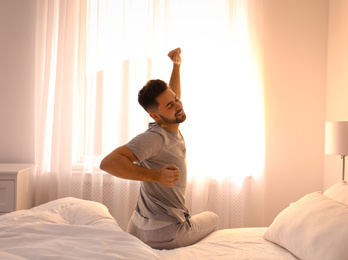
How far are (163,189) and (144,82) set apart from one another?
1.72 meters

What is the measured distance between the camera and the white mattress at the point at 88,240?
1539 millimetres

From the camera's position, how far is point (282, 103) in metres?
3.92

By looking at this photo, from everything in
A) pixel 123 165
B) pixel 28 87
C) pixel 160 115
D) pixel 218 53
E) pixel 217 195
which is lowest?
pixel 217 195

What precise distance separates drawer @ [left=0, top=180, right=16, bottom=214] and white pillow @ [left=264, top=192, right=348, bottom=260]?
6.21 feet

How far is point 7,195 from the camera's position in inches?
128

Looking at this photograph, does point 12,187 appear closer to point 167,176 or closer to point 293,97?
point 167,176

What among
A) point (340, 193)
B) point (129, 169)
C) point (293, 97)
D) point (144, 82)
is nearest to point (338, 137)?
point (340, 193)

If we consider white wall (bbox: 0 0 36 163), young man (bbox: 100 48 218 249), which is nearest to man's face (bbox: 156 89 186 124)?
young man (bbox: 100 48 218 249)

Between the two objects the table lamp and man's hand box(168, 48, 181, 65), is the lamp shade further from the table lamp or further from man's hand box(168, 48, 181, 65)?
man's hand box(168, 48, 181, 65)

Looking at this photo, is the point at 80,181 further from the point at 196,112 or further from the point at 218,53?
the point at 218,53

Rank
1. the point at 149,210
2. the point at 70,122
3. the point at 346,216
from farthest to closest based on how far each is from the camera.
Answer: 1. the point at 70,122
2. the point at 149,210
3. the point at 346,216

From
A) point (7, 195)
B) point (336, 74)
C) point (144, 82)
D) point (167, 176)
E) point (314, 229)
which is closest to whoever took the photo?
point (314, 229)

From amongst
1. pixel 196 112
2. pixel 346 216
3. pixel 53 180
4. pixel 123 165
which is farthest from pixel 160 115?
pixel 53 180

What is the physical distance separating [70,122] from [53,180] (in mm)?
499
